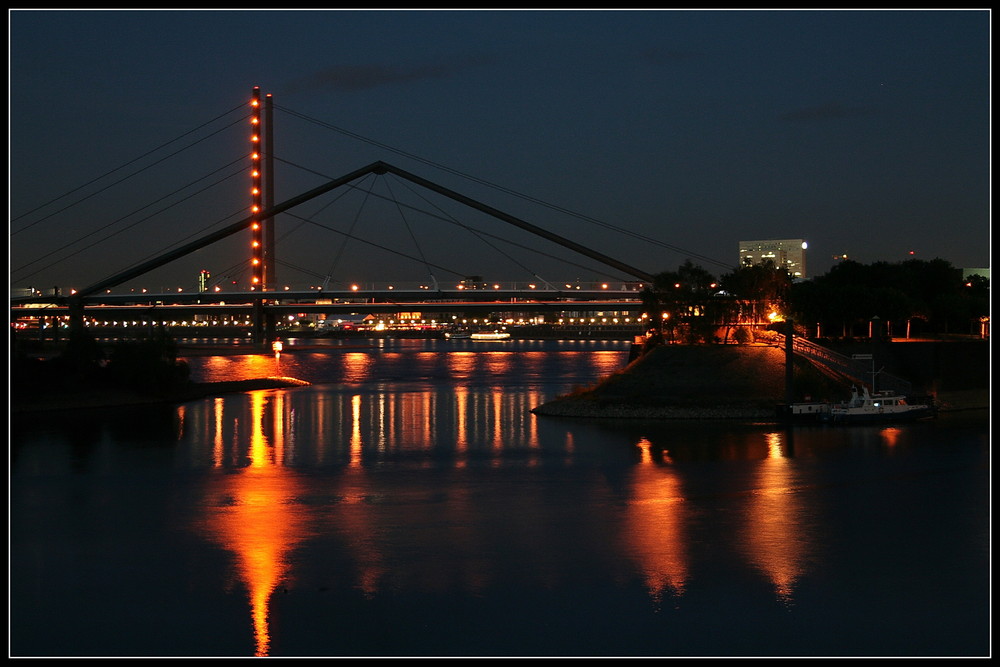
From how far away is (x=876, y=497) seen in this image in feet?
53.7

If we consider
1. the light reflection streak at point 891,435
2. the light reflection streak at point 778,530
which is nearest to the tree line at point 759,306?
the light reflection streak at point 891,435

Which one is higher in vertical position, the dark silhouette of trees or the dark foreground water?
the dark silhouette of trees

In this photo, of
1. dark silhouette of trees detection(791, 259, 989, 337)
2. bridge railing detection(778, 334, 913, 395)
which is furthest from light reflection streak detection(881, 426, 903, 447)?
dark silhouette of trees detection(791, 259, 989, 337)

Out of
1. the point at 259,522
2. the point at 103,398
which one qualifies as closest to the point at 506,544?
the point at 259,522

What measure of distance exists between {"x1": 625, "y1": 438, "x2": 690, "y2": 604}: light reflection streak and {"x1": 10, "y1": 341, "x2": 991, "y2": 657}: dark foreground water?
0.18 feet

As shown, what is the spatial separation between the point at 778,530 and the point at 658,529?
1585 millimetres

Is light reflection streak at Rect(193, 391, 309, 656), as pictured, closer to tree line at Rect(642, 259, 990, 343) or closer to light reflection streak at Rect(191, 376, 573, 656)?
light reflection streak at Rect(191, 376, 573, 656)

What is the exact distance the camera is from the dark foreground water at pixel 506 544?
9.93 metres

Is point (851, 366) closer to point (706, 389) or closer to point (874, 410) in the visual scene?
point (874, 410)

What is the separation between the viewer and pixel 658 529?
45.8 ft

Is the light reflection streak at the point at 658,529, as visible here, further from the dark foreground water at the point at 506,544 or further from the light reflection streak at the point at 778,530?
the light reflection streak at the point at 778,530

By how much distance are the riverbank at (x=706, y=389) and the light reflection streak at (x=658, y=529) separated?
28.0 feet

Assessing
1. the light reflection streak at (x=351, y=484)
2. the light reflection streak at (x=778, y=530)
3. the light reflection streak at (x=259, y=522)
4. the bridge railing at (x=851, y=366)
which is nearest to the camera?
the light reflection streak at (x=259, y=522)

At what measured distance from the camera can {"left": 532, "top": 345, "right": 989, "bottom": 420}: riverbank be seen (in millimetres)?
28000
